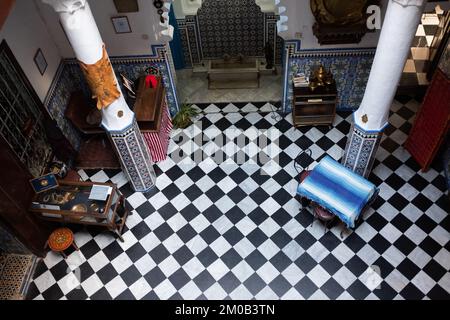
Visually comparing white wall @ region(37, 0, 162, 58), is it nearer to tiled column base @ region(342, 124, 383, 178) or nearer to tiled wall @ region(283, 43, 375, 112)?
tiled wall @ region(283, 43, 375, 112)

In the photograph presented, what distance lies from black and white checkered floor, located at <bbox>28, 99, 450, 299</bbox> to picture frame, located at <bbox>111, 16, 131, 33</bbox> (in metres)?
2.39

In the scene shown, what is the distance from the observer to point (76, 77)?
8312mm

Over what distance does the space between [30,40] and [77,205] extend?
2760mm

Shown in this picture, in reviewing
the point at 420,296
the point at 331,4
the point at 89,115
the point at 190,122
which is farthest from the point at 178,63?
the point at 420,296

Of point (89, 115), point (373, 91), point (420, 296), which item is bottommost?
point (420, 296)

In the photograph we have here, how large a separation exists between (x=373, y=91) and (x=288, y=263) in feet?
9.48

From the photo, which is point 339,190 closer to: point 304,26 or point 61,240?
point 304,26

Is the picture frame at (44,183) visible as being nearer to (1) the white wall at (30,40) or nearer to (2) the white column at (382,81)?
(1) the white wall at (30,40)

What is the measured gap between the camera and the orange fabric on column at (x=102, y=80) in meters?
5.89

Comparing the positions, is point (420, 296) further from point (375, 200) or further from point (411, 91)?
point (411, 91)

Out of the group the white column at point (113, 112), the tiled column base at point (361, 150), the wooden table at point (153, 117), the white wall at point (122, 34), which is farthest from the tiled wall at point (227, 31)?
the tiled column base at point (361, 150)

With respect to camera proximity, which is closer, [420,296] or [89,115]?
[420,296]

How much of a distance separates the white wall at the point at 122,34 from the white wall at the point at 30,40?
6.2 inches

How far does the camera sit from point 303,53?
7.84 m
